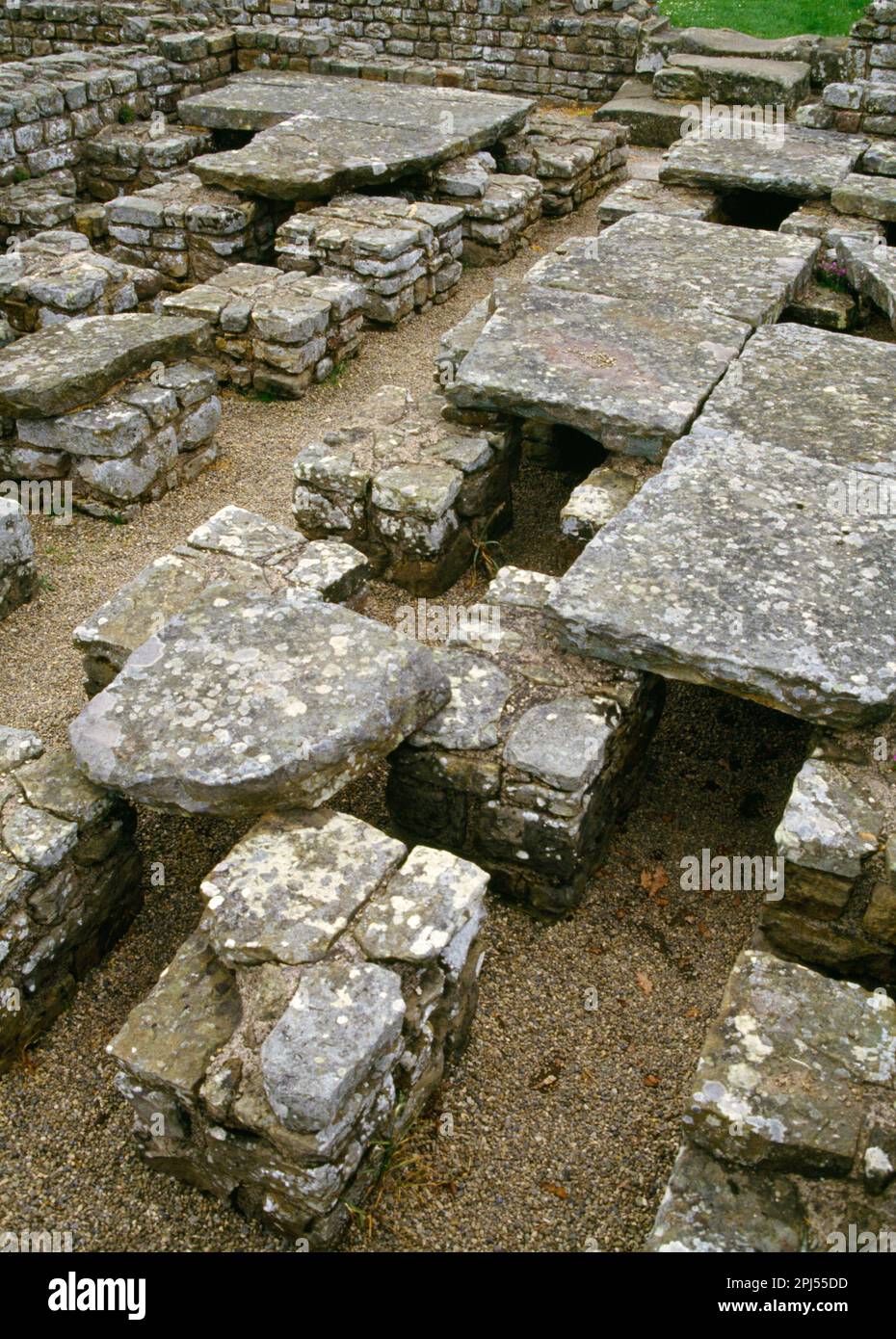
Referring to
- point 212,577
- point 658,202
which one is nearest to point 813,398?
point 212,577

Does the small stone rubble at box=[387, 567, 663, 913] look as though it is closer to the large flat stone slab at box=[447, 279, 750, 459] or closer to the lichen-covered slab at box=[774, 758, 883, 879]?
the lichen-covered slab at box=[774, 758, 883, 879]

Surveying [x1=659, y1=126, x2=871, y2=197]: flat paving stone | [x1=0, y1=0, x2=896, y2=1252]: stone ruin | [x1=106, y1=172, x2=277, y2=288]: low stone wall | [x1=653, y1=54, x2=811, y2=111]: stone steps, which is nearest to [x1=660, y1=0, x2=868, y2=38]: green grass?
[x1=653, y1=54, x2=811, y2=111]: stone steps

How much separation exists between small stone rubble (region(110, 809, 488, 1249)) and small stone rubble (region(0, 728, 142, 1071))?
563mm

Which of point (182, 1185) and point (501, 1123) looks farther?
point (501, 1123)

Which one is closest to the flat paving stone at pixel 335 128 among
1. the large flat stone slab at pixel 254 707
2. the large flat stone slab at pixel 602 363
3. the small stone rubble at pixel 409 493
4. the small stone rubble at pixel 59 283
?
the small stone rubble at pixel 59 283

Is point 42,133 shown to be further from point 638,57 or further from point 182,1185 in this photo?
point 182,1185

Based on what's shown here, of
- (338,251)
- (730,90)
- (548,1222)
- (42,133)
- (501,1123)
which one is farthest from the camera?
(730,90)

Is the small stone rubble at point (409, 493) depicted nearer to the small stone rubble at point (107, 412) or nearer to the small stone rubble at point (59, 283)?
the small stone rubble at point (107, 412)

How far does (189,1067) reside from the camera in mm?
3064

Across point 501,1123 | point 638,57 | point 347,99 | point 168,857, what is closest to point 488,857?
point 501,1123

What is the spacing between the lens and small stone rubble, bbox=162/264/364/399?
750cm

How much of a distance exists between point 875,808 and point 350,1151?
81.4 inches

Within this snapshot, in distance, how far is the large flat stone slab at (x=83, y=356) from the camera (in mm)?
6211

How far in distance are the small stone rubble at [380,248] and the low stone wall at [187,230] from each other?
0.64 metres
